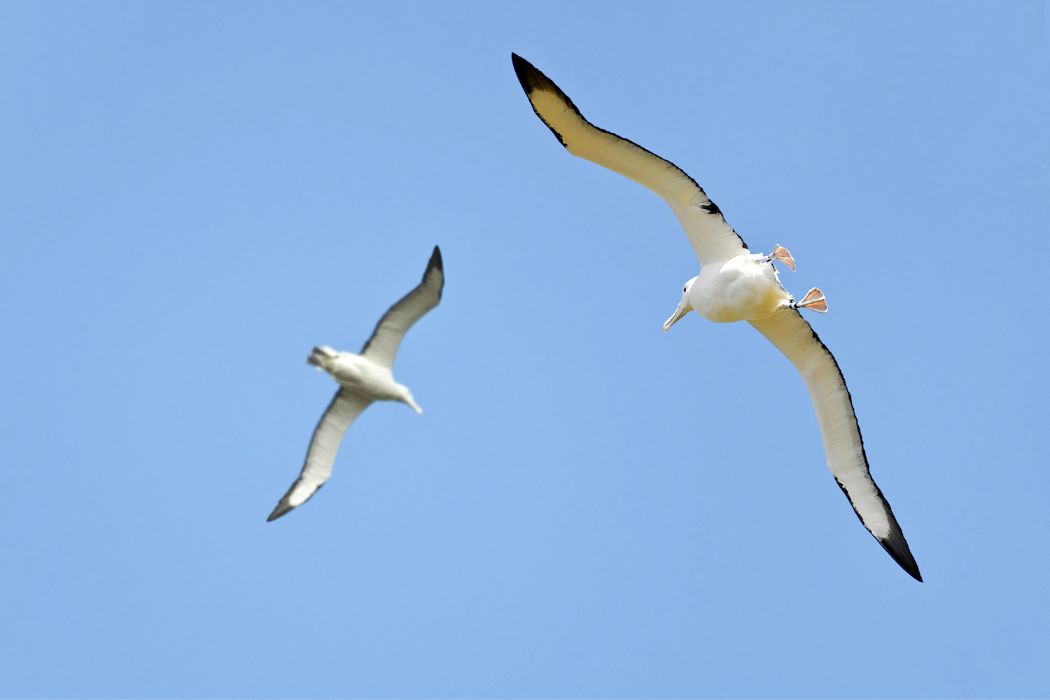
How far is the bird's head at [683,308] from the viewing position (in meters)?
22.4

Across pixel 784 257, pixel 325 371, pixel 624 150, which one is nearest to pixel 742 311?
pixel 784 257

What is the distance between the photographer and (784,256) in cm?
2098

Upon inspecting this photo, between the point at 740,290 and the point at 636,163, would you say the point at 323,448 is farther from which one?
the point at 740,290

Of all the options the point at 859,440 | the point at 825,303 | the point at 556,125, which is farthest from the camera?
the point at 859,440

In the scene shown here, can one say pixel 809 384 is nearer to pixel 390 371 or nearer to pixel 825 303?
pixel 825 303

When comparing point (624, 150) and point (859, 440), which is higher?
point (624, 150)

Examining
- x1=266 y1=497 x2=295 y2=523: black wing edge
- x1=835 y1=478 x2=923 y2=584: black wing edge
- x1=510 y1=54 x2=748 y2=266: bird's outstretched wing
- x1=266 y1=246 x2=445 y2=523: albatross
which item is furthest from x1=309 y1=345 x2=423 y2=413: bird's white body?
x1=835 y1=478 x2=923 y2=584: black wing edge

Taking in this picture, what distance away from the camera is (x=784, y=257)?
2098cm

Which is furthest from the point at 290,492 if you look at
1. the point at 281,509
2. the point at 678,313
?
the point at 678,313

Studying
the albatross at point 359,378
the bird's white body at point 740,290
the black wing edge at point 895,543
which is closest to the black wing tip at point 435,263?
the albatross at point 359,378

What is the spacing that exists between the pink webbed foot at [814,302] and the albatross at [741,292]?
1cm

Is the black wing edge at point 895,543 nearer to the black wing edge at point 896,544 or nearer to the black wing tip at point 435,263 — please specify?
the black wing edge at point 896,544

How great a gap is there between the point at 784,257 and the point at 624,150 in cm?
287

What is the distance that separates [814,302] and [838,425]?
2470mm
